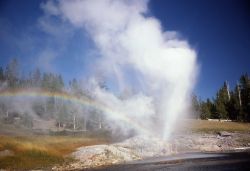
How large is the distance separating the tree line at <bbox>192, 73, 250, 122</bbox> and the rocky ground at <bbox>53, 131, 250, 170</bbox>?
25.5 meters

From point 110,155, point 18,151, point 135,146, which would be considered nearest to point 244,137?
point 135,146

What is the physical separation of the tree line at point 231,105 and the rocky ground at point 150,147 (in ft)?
83.6

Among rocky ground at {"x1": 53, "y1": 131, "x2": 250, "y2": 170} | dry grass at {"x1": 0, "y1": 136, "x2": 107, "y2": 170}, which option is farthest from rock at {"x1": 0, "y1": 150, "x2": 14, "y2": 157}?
rocky ground at {"x1": 53, "y1": 131, "x2": 250, "y2": 170}

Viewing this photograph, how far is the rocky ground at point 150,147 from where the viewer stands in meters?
51.6

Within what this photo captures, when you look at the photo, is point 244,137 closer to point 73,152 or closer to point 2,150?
point 73,152

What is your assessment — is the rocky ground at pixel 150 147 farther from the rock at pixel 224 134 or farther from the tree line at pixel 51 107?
the tree line at pixel 51 107

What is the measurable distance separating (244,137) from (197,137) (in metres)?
11.2

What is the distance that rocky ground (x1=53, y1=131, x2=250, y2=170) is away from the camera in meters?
51.6

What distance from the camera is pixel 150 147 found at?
6469cm

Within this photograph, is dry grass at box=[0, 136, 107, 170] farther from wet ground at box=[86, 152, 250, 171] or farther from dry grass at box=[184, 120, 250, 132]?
dry grass at box=[184, 120, 250, 132]

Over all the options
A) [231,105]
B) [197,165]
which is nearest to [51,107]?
[231,105]

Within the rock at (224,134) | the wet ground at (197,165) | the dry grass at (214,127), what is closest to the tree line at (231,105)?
the dry grass at (214,127)

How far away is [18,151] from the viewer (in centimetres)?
5444

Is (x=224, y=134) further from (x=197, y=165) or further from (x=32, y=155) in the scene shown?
(x=32, y=155)
